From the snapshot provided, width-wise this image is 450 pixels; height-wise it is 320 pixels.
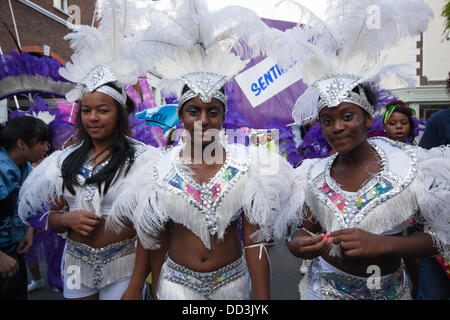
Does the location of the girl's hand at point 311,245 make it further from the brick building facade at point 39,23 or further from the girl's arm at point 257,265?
the brick building facade at point 39,23

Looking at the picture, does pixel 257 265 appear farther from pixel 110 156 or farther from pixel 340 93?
pixel 110 156

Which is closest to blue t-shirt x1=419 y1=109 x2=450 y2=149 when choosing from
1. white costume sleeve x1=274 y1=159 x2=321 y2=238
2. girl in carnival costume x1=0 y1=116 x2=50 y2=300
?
white costume sleeve x1=274 y1=159 x2=321 y2=238

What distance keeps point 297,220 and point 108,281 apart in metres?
1.17

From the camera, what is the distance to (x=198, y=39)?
1.84 m

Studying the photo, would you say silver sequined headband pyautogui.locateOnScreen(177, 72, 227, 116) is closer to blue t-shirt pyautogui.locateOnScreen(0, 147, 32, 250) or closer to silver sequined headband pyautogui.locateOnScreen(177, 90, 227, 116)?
silver sequined headband pyautogui.locateOnScreen(177, 90, 227, 116)

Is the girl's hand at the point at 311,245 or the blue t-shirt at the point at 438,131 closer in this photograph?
the girl's hand at the point at 311,245

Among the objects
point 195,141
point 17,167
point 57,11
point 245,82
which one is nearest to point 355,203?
point 195,141

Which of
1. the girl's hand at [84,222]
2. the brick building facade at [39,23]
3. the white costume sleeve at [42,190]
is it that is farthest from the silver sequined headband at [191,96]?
the brick building facade at [39,23]

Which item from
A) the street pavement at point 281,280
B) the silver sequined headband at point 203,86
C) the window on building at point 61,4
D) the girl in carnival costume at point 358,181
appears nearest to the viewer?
the girl in carnival costume at point 358,181

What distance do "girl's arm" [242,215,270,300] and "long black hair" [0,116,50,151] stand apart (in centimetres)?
204

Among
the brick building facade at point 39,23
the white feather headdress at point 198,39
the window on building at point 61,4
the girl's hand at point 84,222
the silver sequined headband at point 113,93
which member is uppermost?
the window on building at point 61,4

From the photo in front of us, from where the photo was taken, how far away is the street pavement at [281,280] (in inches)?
146

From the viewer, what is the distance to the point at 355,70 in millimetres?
1689
